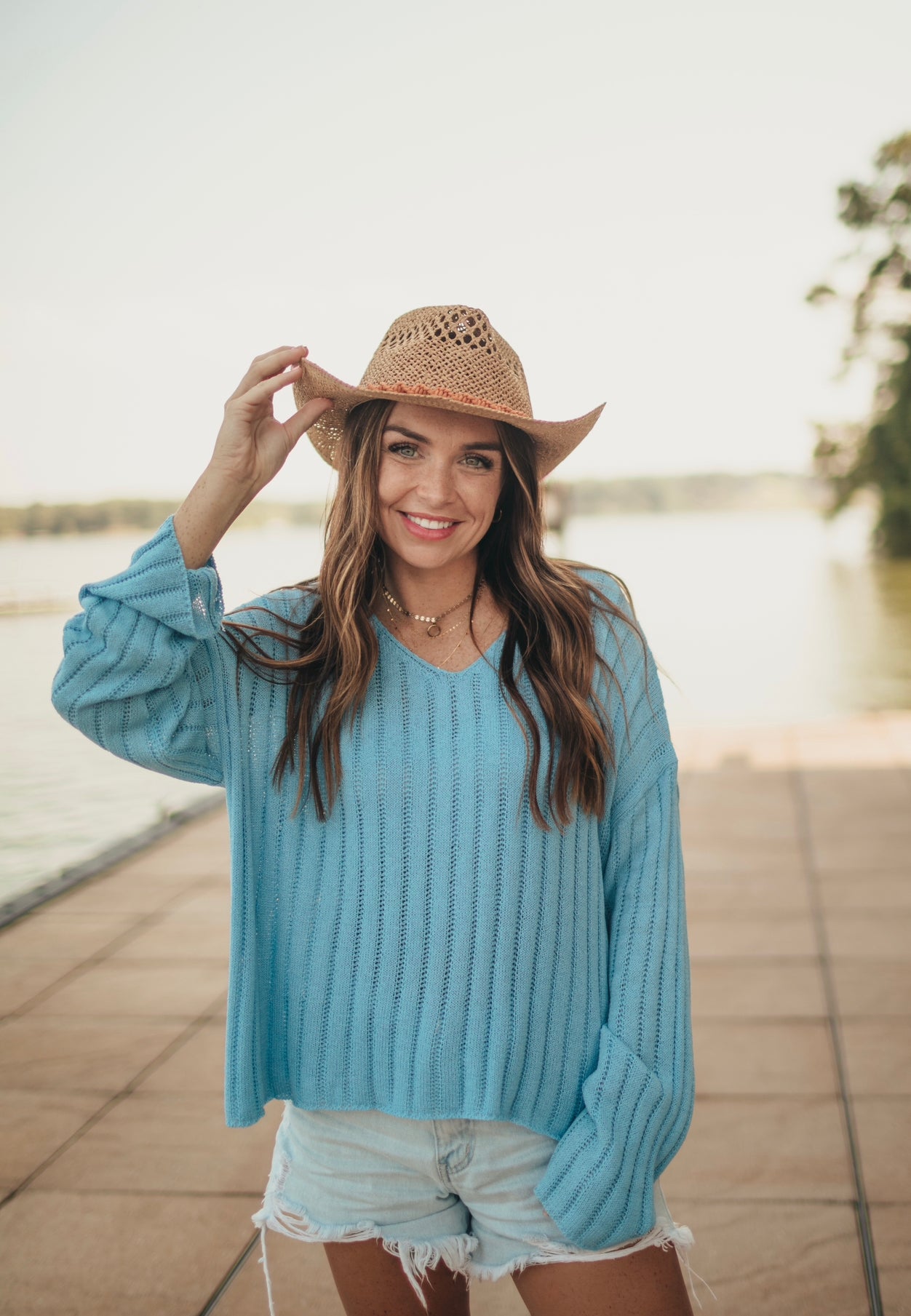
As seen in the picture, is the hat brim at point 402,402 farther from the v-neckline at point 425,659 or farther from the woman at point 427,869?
the v-neckline at point 425,659

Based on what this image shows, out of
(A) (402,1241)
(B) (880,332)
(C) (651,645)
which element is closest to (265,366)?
(A) (402,1241)

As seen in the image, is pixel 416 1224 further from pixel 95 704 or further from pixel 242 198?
pixel 242 198

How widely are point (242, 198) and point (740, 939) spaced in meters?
4.82

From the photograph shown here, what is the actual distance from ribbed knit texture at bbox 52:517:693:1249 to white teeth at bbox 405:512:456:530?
17 centimetres

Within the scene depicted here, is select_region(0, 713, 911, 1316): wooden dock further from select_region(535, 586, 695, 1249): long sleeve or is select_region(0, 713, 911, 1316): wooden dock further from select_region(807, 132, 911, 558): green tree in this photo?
select_region(807, 132, 911, 558): green tree

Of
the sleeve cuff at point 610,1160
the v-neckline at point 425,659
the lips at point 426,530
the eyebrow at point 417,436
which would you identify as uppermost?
the eyebrow at point 417,436

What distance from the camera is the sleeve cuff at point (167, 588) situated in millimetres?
1274

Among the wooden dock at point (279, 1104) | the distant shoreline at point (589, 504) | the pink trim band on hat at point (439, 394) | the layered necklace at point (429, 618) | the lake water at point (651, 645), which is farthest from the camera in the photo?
the distant shoreline at point (589, 504)

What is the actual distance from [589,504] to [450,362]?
2770 centimetres

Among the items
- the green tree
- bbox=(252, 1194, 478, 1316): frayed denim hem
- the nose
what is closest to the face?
the nose

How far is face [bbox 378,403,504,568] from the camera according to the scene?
4.65 feet

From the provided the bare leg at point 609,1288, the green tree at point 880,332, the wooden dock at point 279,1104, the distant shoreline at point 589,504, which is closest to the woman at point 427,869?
the bare leg at point 609,1288

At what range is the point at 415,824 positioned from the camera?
1325mm

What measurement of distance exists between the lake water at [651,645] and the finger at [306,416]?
1.09 feet
